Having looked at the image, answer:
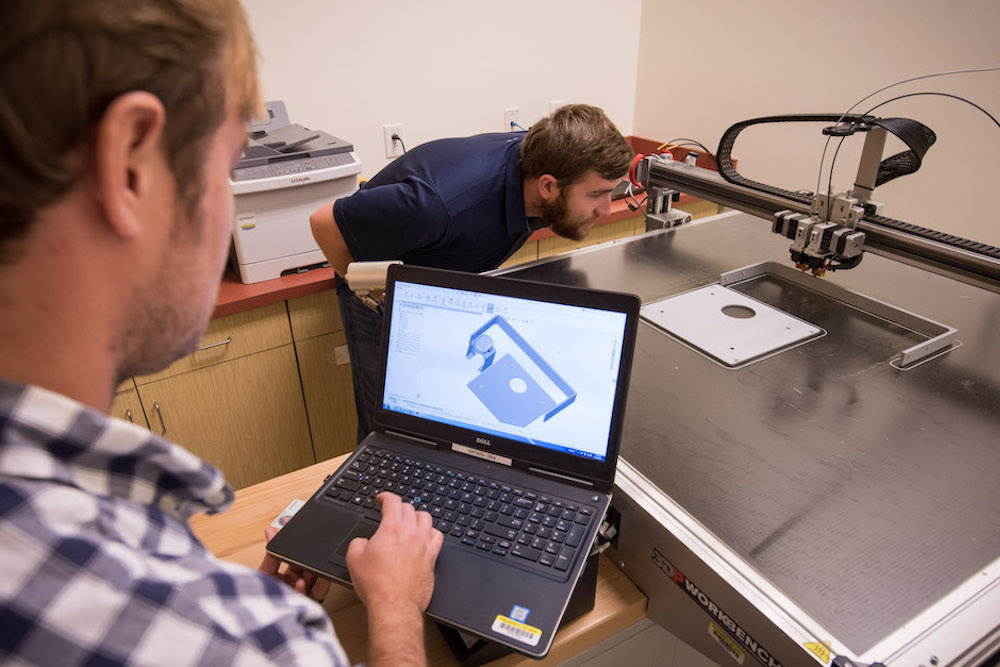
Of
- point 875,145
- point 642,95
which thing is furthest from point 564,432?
point 642,95

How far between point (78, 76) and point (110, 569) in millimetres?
285

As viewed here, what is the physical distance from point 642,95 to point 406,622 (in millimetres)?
2834

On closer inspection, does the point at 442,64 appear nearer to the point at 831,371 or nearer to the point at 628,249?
the point at 628,249

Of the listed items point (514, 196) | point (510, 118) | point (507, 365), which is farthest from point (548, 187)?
point (510, 118)

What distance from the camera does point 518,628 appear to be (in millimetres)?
642

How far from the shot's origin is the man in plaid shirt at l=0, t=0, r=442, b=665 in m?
0.35

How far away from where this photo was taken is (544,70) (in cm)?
268

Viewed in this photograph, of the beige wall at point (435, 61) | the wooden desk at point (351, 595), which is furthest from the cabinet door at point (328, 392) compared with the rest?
the wooden desk at point (351, 595)

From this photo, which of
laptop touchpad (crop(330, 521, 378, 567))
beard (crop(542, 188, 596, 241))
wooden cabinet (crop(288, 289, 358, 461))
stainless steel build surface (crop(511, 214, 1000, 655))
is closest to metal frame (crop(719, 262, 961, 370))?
stainless steel build surface (crop(511, 214, 1000, 655))

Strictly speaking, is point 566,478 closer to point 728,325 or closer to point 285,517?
point 285,517

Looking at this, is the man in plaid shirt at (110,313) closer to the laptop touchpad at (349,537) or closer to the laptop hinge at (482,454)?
the laptop touchpad at (349,537)

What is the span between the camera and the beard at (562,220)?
64.5 inches

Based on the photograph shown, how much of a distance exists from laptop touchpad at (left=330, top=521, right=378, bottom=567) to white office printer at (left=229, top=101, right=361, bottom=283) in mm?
1226

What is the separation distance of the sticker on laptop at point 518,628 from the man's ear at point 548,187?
45.4 inches
